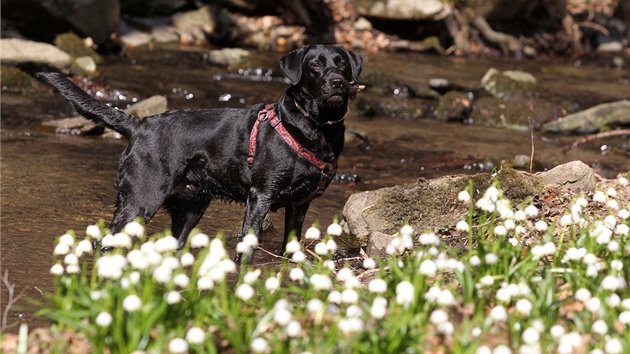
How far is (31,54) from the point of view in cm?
1509

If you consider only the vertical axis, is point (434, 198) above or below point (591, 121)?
above

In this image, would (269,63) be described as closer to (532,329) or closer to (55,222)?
(55,222)

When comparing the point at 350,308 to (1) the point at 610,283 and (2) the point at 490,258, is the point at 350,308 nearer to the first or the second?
(2) the point at 490,258

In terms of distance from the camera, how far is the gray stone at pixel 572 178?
799 cm

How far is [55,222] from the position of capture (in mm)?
7973

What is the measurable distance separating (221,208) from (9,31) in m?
11.0

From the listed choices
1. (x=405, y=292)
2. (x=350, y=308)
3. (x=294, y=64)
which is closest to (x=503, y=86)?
(x=294, y=64)

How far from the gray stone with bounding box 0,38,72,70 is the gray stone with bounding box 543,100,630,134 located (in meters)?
8.29

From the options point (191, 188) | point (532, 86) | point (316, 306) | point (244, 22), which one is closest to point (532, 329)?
point (316, 306)

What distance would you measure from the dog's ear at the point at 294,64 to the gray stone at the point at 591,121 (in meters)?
8.99

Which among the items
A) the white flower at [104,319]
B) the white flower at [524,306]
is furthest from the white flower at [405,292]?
the white flower at [104,319]

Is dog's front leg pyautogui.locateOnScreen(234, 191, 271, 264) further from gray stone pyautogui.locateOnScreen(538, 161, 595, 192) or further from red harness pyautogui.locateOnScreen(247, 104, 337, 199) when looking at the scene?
gray stone pyautogui.locateOnScreen(538, 161, 595, 192)

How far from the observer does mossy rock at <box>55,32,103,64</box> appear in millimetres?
16812

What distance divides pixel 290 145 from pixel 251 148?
0.30 metres
